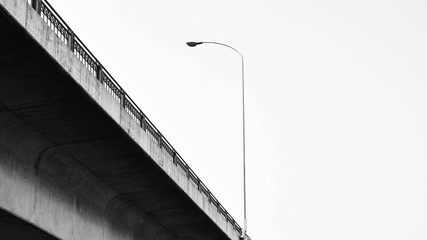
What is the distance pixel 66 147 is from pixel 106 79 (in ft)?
9.48

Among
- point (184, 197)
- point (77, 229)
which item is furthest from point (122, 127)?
point (184, 197)

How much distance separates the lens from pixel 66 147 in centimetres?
2097

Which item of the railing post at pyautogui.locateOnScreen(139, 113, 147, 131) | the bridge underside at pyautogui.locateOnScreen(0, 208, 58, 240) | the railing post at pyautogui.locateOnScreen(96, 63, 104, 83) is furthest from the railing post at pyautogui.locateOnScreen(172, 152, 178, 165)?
the bridge underside at pyautogui.locateOnScreen(0, 208, 58, 240)

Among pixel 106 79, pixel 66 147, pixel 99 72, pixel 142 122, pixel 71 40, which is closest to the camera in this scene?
pixel 71 40

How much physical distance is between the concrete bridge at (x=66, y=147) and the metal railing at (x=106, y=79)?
0.04m

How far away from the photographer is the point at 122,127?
2122 cm

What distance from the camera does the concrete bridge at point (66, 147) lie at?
1725cm

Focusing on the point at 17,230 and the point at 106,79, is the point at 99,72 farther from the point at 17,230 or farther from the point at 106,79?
the point at 17,230

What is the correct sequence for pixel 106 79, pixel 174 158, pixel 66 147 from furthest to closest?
pixel 174 158
pixel 106 79
pixel 66 147

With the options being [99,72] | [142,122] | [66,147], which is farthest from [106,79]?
[66,147]

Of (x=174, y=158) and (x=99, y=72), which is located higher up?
(x=99, y=72)

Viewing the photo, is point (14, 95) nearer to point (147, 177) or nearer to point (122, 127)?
point (122, 127)

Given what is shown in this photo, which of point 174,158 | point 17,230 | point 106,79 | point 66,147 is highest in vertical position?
point 106,79

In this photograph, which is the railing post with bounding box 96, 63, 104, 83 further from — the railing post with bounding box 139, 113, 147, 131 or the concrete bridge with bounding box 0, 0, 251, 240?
the railing post with bounding box 139, 113, 147, 131
